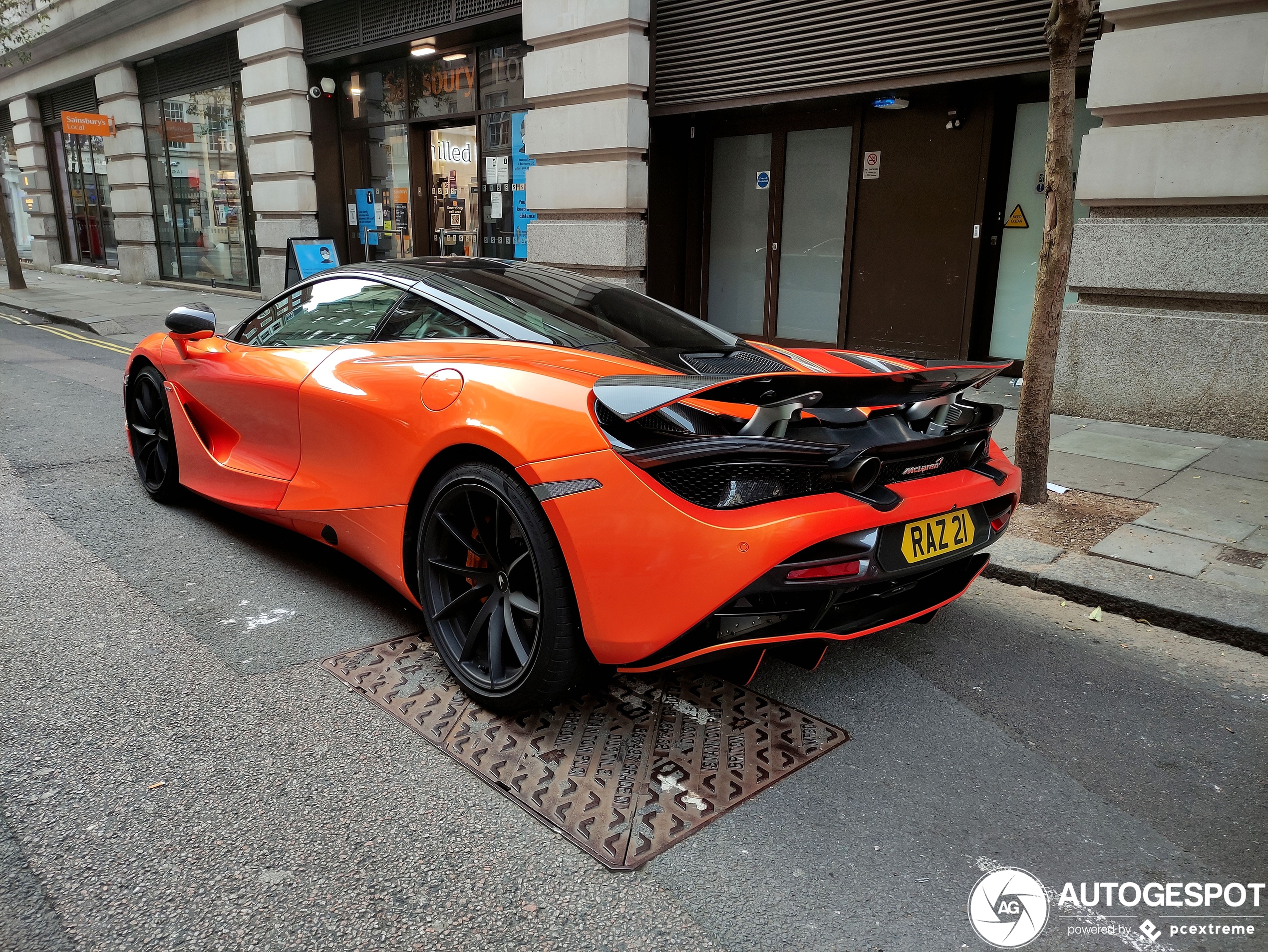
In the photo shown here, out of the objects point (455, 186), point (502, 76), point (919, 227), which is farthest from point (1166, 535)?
point (455, 186)

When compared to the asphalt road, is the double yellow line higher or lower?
lower

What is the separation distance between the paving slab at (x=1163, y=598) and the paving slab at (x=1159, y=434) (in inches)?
115

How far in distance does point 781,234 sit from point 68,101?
21.3 m

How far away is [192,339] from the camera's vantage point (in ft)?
15.4

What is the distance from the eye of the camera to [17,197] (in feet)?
94.1

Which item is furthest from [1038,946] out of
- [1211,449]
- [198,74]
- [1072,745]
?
[198,74]

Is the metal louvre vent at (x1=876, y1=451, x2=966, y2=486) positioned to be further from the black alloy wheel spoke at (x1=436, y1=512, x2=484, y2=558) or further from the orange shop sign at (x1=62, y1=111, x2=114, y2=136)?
the orange shop sign at (x1=62, y1=111, x2=114, y2=136)

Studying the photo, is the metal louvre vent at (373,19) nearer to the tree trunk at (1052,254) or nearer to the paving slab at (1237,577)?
the tree trunk at (1052,254)

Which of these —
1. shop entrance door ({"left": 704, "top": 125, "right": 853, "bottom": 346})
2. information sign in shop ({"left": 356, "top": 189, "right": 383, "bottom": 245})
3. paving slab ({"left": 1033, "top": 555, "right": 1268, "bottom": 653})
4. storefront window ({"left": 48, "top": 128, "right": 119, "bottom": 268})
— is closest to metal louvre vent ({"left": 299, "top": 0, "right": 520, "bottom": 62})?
information sign in shop ({"left": 356, "top": 189, "right": 383, "bottom": 245})

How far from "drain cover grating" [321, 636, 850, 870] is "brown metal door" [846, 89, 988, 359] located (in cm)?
706

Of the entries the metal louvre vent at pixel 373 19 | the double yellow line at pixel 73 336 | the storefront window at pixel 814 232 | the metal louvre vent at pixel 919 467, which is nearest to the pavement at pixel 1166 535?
the metal louvre vent at pixel 919 467

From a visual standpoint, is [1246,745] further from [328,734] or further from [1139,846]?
[328,734]

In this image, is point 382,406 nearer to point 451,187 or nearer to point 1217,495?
point 1217,495

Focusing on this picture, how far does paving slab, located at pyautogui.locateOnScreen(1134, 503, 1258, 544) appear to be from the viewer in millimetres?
4703
